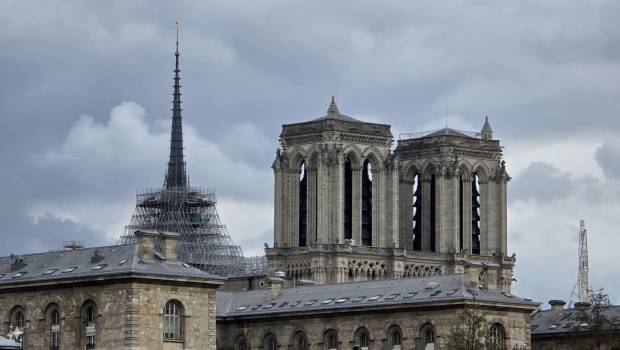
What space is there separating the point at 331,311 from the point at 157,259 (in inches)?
516

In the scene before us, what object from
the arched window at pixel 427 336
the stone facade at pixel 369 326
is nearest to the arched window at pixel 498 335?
the stone facade at pixel 369 326

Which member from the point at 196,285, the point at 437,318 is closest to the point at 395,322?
the point at 437,318

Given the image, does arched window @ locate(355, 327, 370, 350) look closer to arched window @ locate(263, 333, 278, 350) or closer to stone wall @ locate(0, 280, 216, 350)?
arched window @ locate(263, 333, 278, 350)

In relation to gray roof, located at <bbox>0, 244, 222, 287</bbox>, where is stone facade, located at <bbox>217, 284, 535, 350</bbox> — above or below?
below

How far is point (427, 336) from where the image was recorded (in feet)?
475

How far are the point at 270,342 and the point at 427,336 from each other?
12.7 meters

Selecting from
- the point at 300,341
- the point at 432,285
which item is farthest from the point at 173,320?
the point at 432,285

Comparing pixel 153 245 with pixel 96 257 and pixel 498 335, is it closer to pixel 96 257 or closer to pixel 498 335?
pixel 96 257

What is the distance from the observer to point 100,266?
142m

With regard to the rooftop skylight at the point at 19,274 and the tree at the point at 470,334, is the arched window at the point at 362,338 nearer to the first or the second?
the tree at the point at 470,334

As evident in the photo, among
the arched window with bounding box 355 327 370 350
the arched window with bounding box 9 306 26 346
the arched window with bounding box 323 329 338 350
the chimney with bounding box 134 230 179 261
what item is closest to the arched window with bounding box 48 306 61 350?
the arched window with bounding box 9 306 26 346

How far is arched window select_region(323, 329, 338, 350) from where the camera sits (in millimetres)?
149500

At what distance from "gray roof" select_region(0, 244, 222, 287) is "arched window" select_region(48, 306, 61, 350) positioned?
212 cm

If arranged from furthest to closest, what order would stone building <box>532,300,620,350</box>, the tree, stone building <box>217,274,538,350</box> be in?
1. stone building <box>532,300,620,350</box>
2. stone building <box>217,274,538,350</box>
3. the tree
